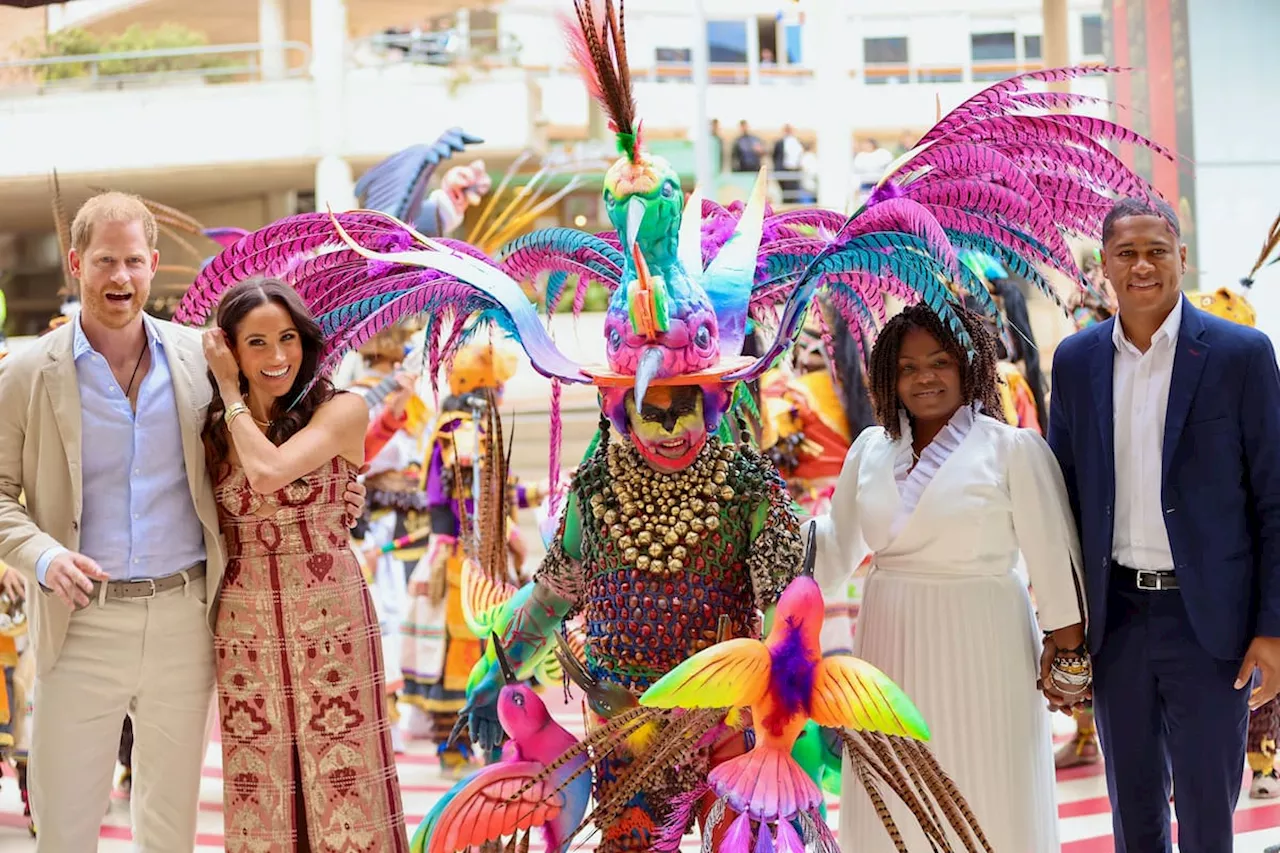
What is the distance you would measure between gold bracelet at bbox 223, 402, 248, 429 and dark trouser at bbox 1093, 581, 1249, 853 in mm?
Answer: 1668

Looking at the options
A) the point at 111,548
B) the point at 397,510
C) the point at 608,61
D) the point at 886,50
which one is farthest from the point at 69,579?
the point at 886,50

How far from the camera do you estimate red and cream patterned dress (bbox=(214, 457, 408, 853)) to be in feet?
8.71

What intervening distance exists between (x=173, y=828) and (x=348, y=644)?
1.57 ft

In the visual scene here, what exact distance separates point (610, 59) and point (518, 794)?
1.31 meters

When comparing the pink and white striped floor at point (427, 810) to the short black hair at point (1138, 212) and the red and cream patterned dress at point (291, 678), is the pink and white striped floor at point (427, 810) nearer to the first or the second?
the red and cream patterned dress at point (291, 678)

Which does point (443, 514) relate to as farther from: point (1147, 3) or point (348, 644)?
point (1147, 3)

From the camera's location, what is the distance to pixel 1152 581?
8.55 ft

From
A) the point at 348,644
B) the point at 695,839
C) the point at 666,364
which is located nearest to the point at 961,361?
the point at 666,364

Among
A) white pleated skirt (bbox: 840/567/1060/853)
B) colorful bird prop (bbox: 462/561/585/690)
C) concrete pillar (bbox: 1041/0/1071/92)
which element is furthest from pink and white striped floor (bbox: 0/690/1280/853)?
concrete pillar (bbox: 1041/0/1071/92)

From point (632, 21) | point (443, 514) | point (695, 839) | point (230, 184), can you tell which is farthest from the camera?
point (632, 21)

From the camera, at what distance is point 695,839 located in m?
4.37

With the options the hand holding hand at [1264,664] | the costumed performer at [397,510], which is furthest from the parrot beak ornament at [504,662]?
the costumed performer at [397,510]

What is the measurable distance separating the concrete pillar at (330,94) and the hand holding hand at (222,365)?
11.0 meters

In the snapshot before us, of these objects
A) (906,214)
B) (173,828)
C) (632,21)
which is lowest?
(173,828)
